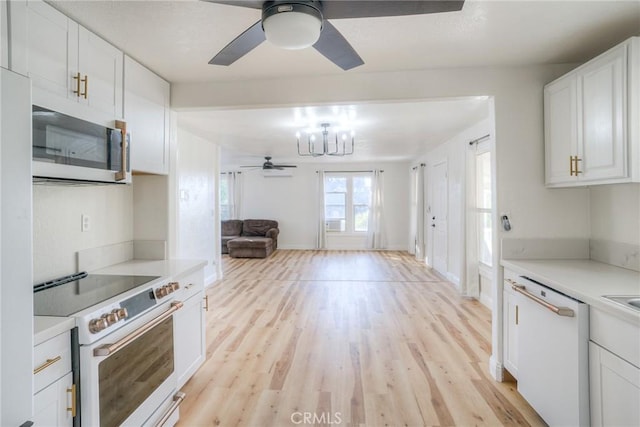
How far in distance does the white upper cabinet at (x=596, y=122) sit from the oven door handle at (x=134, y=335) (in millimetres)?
2649

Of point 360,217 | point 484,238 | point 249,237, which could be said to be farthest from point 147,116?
point 360,217

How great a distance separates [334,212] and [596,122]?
6.86 metres

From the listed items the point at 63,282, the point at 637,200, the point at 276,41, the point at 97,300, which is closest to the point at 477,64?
the point at 637,200

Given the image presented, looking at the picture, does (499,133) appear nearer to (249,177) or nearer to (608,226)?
(608,226)

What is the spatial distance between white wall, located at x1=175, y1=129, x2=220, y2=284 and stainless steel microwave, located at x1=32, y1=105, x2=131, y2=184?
6.81 feet

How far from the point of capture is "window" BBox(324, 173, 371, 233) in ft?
27.6

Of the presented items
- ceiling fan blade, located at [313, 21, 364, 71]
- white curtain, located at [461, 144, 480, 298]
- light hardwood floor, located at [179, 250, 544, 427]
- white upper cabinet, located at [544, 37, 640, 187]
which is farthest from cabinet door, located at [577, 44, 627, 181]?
white curtain, located at [461, 144, 480, 298]

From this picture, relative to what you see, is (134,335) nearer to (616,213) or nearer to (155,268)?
(155,268)

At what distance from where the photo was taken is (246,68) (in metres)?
2.29

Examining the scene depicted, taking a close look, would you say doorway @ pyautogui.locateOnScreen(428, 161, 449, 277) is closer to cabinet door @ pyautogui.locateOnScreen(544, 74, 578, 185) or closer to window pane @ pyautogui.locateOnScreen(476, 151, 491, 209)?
window pane @ pyautogui.locateOnScreen(476, 151, 491, 209)

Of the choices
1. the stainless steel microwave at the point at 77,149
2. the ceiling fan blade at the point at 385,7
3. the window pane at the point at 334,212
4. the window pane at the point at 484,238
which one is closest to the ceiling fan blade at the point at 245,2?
the ceiling fan blade at the point at 385,7

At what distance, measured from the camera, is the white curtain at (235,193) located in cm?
864

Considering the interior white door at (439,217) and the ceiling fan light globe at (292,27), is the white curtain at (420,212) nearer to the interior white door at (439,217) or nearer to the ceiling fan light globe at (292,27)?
the interior white door at (439,217)

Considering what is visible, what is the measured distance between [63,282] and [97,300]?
1.96ft
